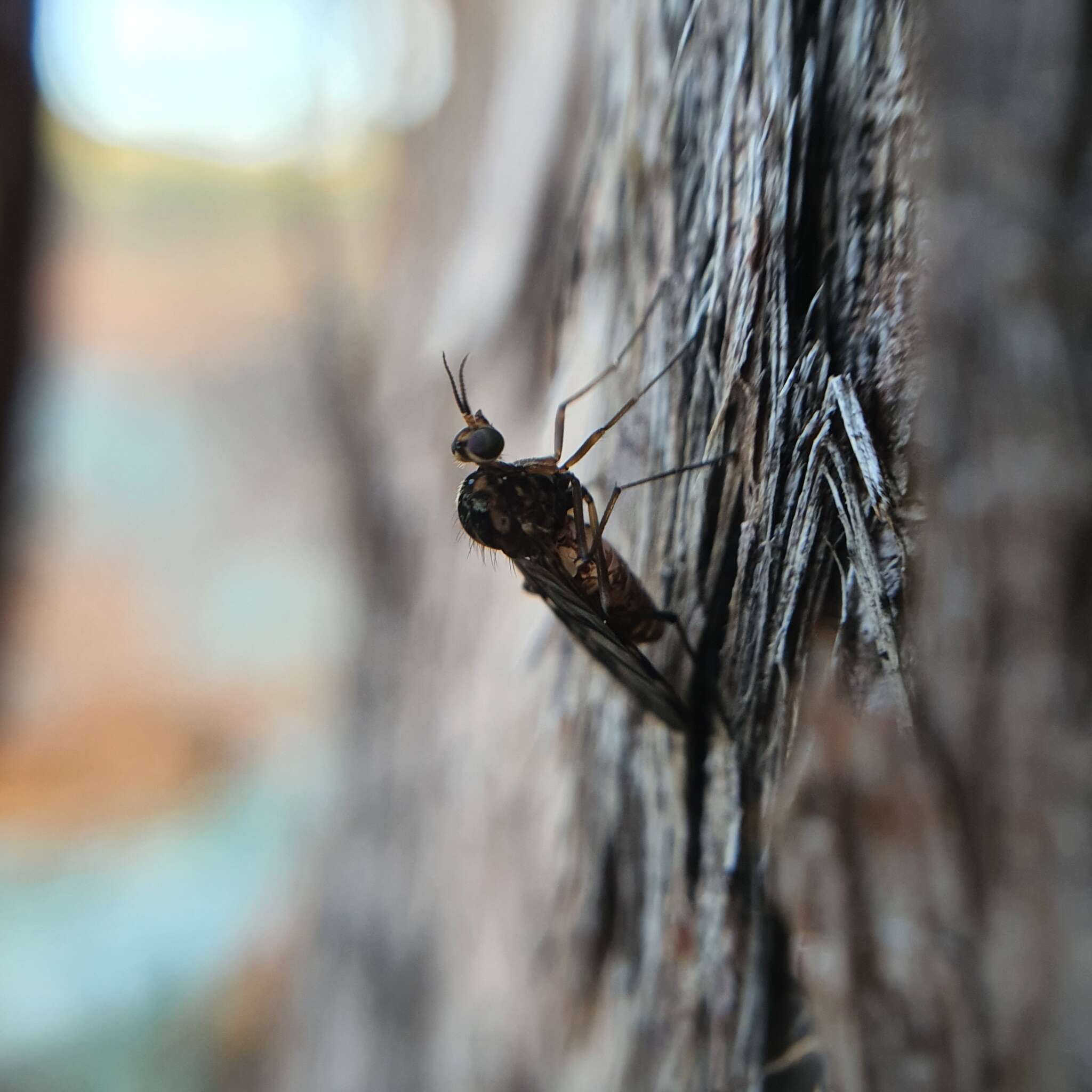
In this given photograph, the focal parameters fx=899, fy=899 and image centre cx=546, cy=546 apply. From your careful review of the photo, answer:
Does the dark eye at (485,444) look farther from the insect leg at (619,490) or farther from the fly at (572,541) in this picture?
the insect leg at (619,490)

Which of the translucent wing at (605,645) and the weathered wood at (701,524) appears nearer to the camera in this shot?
the weathered wood at (701,524)

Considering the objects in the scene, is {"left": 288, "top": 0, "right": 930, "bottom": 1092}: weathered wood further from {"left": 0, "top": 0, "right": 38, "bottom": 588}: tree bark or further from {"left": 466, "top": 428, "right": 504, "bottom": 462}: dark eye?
{"left": 0, "top": 0, "right": 38, "bottom": 588}: tree bark

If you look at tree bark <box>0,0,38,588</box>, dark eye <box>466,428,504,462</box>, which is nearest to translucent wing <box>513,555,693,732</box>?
dark eye <box>466,428,504,462</box>

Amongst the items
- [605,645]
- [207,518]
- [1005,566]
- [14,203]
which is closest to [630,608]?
[605,645]

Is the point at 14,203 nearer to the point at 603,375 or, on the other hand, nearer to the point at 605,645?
the point at 603,375

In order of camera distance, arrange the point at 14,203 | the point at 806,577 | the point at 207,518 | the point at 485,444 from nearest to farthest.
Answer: the point at 806,577 → the point at 485,444 → the point at 14,203 → the point at 207,518

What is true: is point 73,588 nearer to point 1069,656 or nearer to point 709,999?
point 709,999

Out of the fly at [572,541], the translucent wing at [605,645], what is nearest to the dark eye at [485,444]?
the fly at [572,541]
